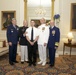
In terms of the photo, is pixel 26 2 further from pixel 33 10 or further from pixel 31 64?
pixel 31 64

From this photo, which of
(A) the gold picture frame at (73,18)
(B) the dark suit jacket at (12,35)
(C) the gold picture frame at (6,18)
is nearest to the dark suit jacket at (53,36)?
(B) the dark suit jacket at (12,35)

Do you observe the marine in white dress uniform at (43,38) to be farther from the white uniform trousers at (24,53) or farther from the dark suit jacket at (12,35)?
the dark suit jacket at (12,35)

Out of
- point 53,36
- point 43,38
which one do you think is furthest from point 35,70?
point 53,36

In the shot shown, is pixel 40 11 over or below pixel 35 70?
over

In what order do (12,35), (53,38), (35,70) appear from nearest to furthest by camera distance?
(35,70)
(53,38)
(12,35)

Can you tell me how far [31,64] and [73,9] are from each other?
3310 mm

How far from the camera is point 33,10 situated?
21.8ft

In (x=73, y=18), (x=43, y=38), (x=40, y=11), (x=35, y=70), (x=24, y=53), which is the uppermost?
(x=40, y=11)

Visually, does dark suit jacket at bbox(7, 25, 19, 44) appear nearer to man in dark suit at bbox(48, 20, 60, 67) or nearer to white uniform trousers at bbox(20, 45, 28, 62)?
white uniform trousers at bbox(20, 45, 28, 62)

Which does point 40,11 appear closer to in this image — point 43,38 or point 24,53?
point 43,38

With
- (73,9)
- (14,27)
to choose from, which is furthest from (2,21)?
(73,9)

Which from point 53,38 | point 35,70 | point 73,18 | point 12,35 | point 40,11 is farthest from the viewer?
point 73,18

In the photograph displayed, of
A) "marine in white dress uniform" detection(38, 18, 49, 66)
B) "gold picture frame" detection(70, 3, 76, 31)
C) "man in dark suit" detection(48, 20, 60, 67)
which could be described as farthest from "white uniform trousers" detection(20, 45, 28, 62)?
"gold picture frame" detection(70, 3, 76, 31)

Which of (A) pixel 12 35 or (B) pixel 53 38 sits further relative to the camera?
(A) pixel 12 35
